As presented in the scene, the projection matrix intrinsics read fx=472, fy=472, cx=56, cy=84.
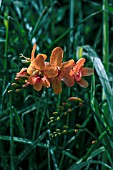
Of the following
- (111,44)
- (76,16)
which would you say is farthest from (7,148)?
(76,16)

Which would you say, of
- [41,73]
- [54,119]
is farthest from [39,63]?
[54,119]

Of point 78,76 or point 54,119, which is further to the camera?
point 54,119

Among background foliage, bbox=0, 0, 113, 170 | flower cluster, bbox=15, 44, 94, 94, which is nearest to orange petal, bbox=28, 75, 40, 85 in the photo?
flower cluster, bbox=15, 44, 94, 94

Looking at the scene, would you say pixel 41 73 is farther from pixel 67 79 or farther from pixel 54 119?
pixel 54 119

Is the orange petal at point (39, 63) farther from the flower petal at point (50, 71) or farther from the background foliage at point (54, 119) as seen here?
the background foliage at point (54, 119)

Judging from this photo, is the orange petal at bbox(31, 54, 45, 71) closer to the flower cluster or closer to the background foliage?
the flower cluster

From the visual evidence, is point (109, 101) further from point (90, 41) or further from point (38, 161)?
point (90, 41)

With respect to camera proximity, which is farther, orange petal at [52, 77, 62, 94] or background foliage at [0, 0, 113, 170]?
background foliage at [0, 0, 113, 170]
